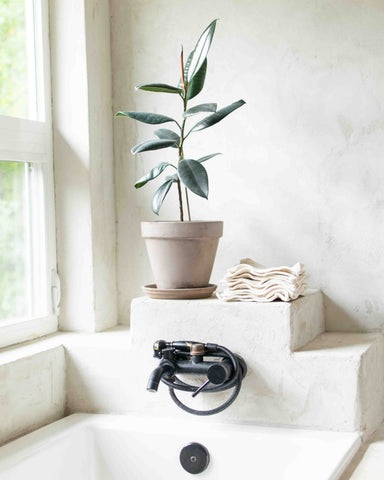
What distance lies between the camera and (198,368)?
1.85m

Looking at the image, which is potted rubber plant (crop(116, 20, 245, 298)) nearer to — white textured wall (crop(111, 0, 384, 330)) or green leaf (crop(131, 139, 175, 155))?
green leaf (crop(131, 139, 175, 155))

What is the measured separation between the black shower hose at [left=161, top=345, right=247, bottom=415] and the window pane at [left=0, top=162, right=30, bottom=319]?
21.4 inches

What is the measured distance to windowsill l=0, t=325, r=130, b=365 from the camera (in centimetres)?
197

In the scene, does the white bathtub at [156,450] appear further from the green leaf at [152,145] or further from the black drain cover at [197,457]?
the green leaf at [152,145]

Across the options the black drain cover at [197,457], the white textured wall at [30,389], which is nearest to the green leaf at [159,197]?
the white textured wall at [30,389]

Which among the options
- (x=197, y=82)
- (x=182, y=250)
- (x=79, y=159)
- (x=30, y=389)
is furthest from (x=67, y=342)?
(x=197, y=82)

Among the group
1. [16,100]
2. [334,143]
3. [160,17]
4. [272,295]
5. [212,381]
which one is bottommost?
[212,381]

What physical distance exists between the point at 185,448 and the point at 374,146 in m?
0.98

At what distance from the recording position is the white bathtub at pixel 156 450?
5.65 feet

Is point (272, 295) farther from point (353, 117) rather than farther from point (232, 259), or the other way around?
point (353, 117)

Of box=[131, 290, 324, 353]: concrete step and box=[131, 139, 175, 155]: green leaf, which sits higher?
box=[131, 139, 175, 155]: green leaf

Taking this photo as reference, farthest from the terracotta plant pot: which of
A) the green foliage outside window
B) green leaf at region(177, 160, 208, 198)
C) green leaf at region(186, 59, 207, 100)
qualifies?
the green foliage outside window

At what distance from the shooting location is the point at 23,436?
6.20ft

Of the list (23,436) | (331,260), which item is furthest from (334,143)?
(23,436)
